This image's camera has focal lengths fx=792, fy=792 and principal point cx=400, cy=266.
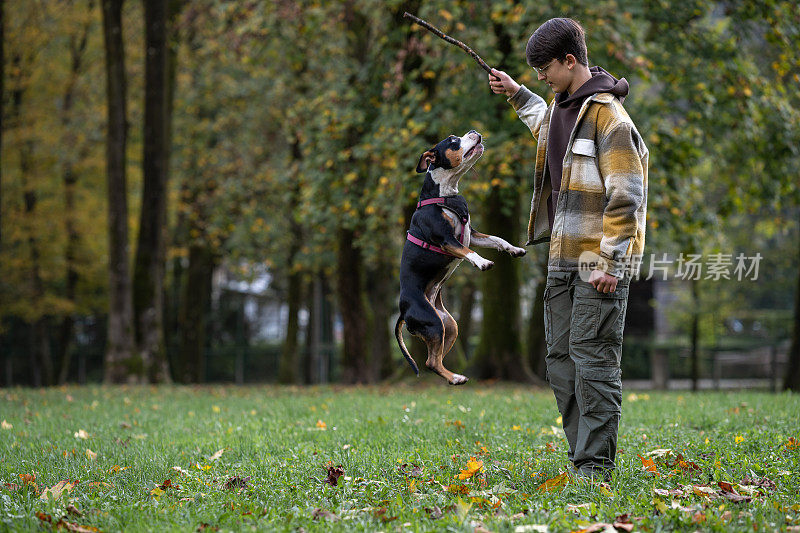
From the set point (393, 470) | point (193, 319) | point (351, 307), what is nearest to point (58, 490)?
point (393, 470)

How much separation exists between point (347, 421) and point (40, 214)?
16.5 metres

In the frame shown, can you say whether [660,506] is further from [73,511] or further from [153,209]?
[153,209]

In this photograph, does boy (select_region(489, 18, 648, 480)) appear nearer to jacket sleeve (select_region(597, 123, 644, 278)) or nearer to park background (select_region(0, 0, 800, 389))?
jacket sleeve (select_region(597, 123, 644, 278))

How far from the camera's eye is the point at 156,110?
1578 cm

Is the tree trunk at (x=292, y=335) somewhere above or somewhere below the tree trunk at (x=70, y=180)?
below

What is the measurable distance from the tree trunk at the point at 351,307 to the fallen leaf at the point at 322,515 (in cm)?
1298

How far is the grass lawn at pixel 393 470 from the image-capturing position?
3.86 meters

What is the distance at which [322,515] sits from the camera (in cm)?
395

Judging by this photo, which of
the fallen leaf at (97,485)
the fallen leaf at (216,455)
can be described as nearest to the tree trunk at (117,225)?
the fallen leaf at (216,455)

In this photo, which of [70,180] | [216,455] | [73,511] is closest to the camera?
[73,511]

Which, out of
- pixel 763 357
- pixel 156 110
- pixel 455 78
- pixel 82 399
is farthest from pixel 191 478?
pixel 763 357

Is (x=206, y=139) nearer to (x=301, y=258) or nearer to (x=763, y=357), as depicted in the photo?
(x=301, y=258)

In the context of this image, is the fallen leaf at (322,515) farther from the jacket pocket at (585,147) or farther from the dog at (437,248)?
the jacket pocket at (585,147)

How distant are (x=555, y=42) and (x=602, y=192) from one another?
86 cm
